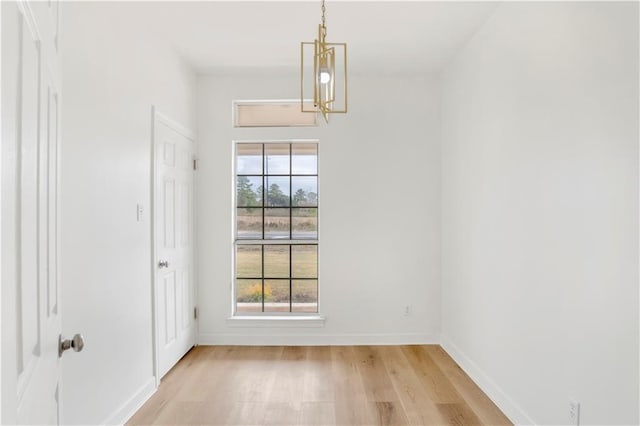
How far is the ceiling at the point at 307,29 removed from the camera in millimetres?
2545

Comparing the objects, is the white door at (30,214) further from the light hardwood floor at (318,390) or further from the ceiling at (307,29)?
the ceiling at (307,29)

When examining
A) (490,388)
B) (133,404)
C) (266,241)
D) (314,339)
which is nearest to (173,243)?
(266,241)

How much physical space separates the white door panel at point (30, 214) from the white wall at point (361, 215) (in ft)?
8.97

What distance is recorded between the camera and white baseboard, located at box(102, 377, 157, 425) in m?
2.23

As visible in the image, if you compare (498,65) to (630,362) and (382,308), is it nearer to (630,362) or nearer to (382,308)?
(630,362)

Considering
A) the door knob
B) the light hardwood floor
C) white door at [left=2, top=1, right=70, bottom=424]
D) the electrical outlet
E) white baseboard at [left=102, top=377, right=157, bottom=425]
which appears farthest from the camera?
the light hardwood floor

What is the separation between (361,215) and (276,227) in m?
0.92

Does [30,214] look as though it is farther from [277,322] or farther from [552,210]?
[277,322]

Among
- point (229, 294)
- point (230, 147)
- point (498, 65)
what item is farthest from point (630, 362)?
point (230, 147)

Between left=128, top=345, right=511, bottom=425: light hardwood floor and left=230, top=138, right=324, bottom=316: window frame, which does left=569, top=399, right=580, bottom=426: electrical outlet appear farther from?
left=230, top=138, right=324, bottom=316: window frame

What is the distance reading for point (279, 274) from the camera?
3.90 meters

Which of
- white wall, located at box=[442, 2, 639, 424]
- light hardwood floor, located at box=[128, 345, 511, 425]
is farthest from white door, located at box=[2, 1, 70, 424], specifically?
white wall, located at box=[442, 2, 639, 424]

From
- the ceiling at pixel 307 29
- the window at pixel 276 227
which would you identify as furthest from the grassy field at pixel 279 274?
the ceiling at pixel 307 29

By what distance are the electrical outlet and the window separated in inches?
96.4
